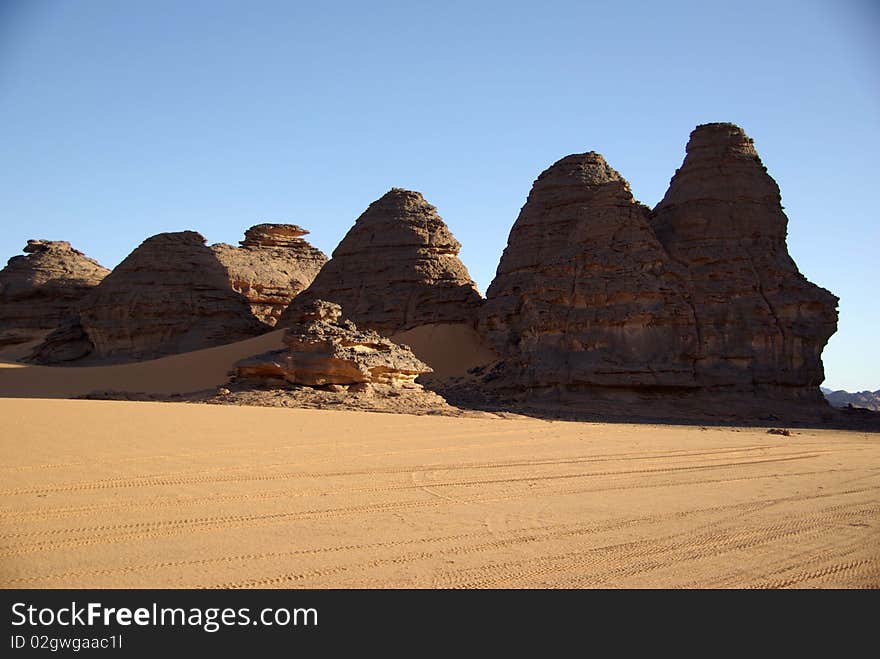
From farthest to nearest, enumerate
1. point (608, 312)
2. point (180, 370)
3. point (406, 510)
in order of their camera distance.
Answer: point (180, 370), point (608, 312), point (406, 510)

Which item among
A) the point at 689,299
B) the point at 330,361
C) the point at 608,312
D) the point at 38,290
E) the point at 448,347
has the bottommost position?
the point at 330,361

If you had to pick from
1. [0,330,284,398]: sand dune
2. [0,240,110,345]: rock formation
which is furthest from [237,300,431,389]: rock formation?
[0,240,110,345]: rock formation

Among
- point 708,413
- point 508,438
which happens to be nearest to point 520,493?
point 508,438

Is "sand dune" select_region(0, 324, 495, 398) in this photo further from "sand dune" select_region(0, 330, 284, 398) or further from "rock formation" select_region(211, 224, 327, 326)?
"rock formation" select_region(211, 224, 327, 326)

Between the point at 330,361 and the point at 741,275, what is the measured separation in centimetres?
1314

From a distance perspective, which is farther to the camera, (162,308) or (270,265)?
(270,265)

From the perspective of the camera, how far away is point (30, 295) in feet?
139

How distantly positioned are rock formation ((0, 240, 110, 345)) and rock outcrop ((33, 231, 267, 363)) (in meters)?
7.34

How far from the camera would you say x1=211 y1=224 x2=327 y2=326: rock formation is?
3916 centimetres

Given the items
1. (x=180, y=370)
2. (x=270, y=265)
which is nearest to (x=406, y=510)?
(x=180, y=370)

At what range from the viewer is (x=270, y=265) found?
42.2m

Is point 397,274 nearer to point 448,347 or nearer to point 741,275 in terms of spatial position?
point 448,347

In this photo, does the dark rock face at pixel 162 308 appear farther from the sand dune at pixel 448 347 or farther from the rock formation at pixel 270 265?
the sand dune at pixel 448 347
